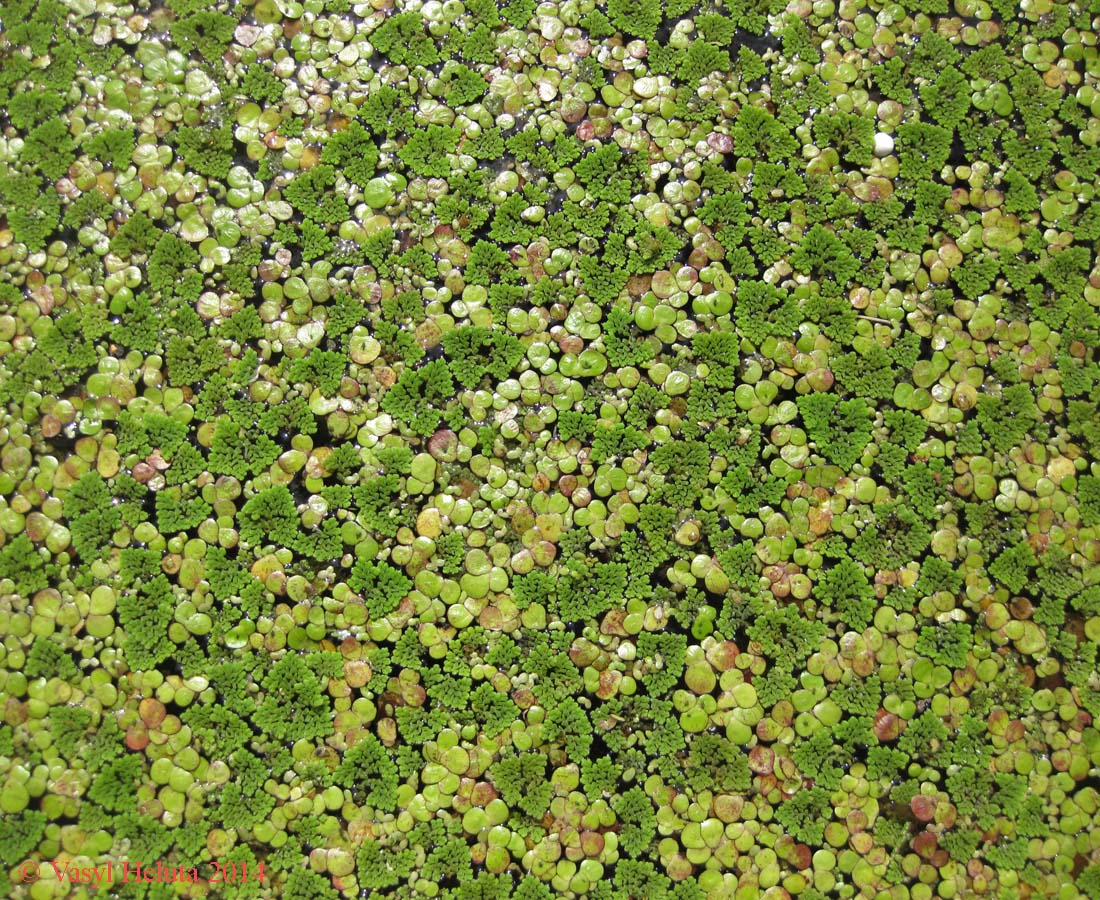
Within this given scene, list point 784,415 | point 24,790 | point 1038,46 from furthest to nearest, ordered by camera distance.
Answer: point 1038,46
point 784,415
point 24,790

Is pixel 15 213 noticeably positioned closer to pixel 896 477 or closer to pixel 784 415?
pixel 784 415

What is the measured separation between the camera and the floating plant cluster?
5.19ft

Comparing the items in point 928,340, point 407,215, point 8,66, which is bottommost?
point 928,340

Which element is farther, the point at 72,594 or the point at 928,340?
the point at 928,340

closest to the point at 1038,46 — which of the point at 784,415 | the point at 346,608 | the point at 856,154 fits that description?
the point at 856,154

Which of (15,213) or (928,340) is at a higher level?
(15,213)

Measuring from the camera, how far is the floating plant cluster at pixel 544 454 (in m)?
1.58

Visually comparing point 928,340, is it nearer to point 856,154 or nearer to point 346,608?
point 856,154

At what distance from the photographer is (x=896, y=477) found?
1.67 metres

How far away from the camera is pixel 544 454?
164cm

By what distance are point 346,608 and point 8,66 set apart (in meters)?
1.36

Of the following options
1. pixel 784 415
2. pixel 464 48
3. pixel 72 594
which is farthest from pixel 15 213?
pixel 784 415

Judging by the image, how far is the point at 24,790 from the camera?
1554 mm

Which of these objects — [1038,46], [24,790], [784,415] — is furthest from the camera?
[1038,46]
